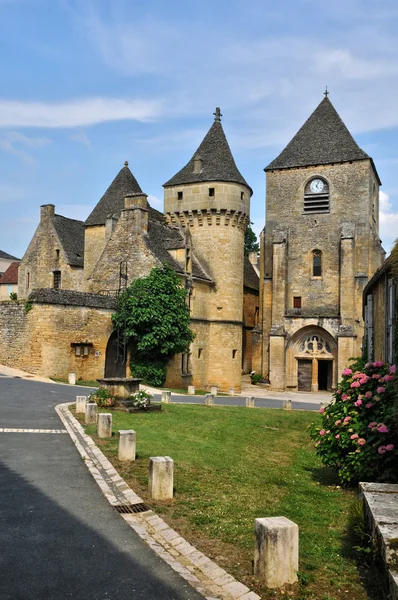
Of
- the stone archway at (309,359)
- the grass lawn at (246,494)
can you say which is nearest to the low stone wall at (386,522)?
the grass lawn at (246,494)

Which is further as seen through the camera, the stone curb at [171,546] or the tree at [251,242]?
the tree at [251,242]

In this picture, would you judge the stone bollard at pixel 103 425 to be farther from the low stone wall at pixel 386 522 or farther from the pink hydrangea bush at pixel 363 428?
the low stone wall at pixel 386 522

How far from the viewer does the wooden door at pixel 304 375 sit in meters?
35.5

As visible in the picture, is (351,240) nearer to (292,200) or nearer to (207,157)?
(292,200)

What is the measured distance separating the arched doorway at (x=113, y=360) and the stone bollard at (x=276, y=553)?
2325cm

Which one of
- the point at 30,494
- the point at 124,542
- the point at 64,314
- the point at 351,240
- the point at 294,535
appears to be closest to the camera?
the point at 294,535

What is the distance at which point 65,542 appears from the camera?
5.85m

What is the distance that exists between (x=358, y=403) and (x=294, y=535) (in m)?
4.01

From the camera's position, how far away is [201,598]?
4.66 m

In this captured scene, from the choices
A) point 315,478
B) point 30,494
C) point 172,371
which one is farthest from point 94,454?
point 172,371

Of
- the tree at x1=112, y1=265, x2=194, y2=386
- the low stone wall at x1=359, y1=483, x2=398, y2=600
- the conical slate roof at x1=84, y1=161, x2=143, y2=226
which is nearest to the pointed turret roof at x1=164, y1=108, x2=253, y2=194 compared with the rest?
the conical slate roof at x1=84, y1=161, x2=143, y2=226

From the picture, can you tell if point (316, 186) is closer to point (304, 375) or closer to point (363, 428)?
point (304, 375)

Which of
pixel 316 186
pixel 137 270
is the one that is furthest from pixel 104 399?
pixel 316 186

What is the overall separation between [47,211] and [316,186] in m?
20.0
